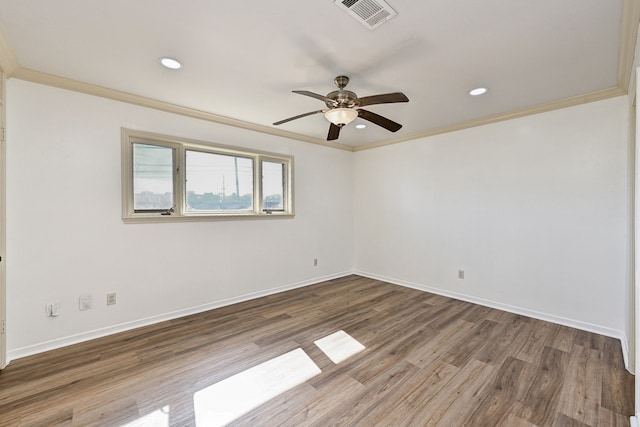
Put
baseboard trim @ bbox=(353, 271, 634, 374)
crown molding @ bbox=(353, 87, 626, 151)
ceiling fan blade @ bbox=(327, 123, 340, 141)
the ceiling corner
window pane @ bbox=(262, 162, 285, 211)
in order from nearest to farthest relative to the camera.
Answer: the ceiling corner
baseboard trim @ bbox=(353, 271, 634, 374)
crown molding @ bbox=(353, 87, 626, 151)
ceiling fan blade @ bbox=(327, 123, 340, 141)
window pane @ bbox=(262, 162, 285, 211)

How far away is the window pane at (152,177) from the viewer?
9.80 ft

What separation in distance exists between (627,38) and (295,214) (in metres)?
3.70

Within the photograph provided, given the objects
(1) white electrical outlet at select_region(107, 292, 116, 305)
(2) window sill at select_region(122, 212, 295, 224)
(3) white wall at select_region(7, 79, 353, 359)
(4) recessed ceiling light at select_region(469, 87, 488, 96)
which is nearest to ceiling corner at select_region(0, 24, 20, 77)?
(3) white wall at select_region(7, 79, 353, 359)

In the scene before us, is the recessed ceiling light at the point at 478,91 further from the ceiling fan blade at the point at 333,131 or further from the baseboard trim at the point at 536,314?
the baseboard trim at the point at 536,314

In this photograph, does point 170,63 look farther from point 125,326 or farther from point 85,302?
point 125,326

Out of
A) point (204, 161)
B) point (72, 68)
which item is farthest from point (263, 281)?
point (72, 68)

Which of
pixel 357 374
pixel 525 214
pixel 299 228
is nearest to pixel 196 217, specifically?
pixel 299 228

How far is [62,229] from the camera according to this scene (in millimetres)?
2525

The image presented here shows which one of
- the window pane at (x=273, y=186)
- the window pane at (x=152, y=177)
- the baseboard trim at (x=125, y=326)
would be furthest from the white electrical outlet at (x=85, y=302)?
the window pane at (x=273, y=186)

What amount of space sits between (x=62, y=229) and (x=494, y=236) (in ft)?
15.3

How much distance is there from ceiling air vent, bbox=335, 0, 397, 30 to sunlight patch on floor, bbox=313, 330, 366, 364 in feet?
8.15

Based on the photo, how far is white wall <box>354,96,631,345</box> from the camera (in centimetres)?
275

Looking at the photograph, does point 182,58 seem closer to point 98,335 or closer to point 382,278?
point 98,335

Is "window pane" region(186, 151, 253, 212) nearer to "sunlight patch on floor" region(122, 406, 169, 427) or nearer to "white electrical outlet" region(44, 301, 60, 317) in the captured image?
"white electrical outlet" region(44, 301, 60, 317)
